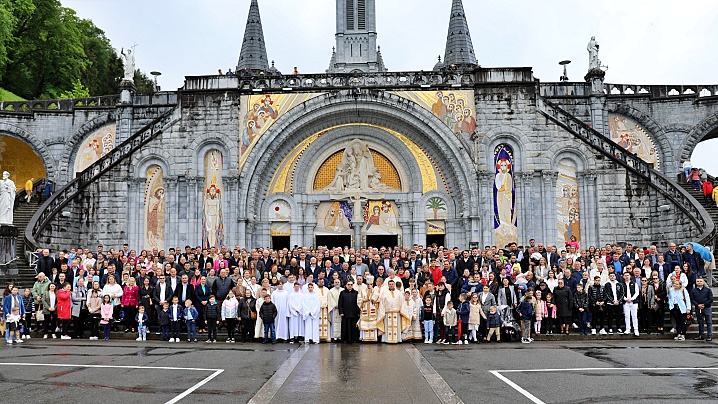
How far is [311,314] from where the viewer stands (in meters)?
15.0

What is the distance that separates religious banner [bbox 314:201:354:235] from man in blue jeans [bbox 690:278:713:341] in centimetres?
1517

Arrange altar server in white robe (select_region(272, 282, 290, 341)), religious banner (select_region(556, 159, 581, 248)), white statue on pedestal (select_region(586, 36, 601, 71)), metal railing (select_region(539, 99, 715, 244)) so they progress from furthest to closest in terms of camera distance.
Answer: white statue on pedestal (select_region(586, 36, 601, 71))
religious banner (select_region(556, 159, 581, 248))
metal railing (select_region(539, 99, 715, 244))
altar server in white robe (select_region(272, 282, 290, 341))

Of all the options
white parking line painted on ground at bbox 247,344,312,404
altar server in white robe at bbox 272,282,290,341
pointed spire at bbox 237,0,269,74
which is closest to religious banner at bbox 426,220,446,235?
altar server in white robe at bbox 272,282,290,341

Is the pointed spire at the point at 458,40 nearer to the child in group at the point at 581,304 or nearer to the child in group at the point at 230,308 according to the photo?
the child in group at the point at 581,304

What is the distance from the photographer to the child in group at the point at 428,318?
14.7 meters

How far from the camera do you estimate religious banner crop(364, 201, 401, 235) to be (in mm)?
27000

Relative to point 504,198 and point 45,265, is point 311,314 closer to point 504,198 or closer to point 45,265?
point 45,265

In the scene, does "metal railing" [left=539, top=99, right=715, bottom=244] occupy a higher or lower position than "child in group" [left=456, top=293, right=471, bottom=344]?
higher

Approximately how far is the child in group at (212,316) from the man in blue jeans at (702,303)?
1134 cm

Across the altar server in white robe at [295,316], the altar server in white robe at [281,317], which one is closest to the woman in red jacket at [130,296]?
the altar server in white robe at [281,317]

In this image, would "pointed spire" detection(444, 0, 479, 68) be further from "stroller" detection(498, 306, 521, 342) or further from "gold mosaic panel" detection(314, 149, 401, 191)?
"stroller" detection(498, 306, 521, 342)

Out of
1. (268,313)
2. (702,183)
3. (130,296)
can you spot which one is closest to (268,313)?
(268,313)

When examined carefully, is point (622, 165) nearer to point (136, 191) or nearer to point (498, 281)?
point (498, 281)

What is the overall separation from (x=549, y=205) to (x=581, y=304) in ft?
34.9
